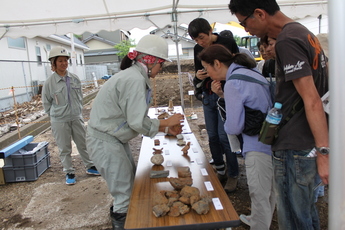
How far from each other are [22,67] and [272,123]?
12167 mm

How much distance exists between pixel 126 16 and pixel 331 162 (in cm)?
459

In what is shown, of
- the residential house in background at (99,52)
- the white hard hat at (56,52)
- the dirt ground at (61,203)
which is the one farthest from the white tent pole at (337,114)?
the residential house in background at (99,52)

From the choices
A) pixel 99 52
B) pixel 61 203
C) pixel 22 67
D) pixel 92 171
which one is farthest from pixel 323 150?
pixel 99 52

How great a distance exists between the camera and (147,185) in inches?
74.1

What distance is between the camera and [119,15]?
480cm

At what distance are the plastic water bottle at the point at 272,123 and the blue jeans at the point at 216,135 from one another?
1653mm

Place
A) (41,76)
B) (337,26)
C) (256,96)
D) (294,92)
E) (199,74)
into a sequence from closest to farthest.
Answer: (337,26), (294,92), (256,96), (199,74), (41,76)

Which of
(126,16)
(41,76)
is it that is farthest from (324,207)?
(41,76)

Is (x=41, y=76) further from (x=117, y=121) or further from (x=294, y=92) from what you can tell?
(x=294, y=92)

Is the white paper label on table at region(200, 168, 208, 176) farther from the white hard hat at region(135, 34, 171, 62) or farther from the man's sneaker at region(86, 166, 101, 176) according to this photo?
the man's sneaker at region(86, 166, 101, 176)

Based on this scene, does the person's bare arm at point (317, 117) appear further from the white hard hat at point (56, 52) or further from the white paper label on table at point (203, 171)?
the white hard hat at point (56, 52)

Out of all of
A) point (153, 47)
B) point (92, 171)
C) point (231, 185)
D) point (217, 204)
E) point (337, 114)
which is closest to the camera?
point (337, 114)

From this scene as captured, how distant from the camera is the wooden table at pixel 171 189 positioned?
4.52ft

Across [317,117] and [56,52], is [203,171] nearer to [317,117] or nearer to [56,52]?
[317,117]
